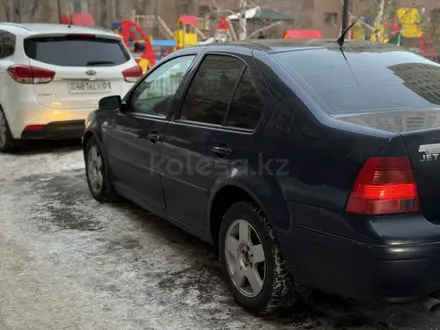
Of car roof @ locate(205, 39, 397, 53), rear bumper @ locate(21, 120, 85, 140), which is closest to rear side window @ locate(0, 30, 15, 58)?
rear bumper @ locate(21, 120, 85, 140)

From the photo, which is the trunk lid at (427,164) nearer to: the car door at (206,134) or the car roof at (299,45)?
the car door at (206,134)

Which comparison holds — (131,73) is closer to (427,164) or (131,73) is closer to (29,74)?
(29,74)

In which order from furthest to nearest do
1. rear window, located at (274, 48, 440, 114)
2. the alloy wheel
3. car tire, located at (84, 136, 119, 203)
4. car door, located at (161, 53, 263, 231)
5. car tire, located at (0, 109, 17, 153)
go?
car tire, located at (0, 109, 17, 153)
car tire, located at (84, 136, 119, 203)
car door, located at (161, 53, 263, 231)
the alloy wheel
rear window, located at (274, 48, 440, 114)

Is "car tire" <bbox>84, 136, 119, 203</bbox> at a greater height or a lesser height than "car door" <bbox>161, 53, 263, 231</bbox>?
lesser

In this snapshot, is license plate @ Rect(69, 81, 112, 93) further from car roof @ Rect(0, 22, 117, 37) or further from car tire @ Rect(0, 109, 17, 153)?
car tire @ Rect(0, 109, 17, 153)

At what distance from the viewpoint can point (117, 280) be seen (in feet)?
12.3

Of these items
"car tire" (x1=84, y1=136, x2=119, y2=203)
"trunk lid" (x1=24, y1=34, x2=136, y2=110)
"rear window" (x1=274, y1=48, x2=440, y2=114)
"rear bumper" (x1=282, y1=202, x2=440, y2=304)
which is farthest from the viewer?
"trunk lid" (x1=24, y1=34, x2=136, y2=110)

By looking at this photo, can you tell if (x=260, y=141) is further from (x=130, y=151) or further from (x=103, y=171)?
(x=103, y=171)

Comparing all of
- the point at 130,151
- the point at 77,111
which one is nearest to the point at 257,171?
the point at 130,151

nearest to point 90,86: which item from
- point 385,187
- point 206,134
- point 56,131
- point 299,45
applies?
point 56,131

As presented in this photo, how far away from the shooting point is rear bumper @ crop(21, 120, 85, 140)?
7504 mm

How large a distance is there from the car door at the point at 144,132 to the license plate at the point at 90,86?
2746 mm

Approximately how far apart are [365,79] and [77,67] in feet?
17.3

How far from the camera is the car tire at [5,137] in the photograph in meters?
7.76
